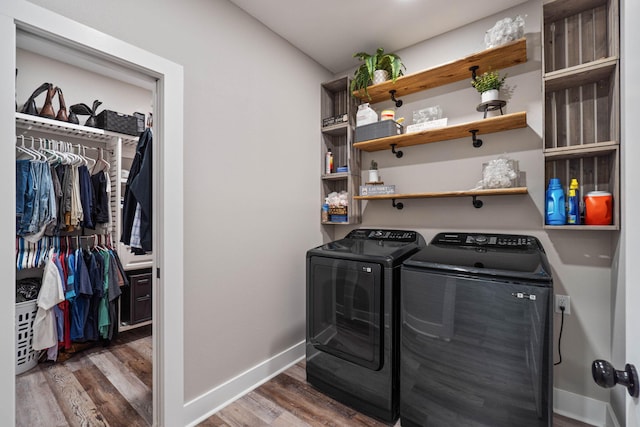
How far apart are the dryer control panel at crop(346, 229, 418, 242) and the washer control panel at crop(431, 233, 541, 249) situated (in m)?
0.18

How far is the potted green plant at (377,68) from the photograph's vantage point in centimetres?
226

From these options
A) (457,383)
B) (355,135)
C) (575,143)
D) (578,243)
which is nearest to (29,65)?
(355,135)

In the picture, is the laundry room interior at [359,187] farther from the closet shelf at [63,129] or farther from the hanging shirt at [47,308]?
the hanging shirt at [47,308]

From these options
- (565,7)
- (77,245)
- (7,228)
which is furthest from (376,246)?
(77,245)

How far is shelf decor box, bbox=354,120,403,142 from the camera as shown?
2.24 m

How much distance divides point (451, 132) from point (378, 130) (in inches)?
21.1

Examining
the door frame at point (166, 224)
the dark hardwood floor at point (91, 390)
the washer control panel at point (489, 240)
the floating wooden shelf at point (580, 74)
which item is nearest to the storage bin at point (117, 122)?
the door frame at point (166, 224)

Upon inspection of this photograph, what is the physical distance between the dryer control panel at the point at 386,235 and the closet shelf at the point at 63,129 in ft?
8.07

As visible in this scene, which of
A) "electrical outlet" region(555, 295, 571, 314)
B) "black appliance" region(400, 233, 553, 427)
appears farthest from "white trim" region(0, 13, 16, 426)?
"electrical outlet" region(555, 295, 571, 314)

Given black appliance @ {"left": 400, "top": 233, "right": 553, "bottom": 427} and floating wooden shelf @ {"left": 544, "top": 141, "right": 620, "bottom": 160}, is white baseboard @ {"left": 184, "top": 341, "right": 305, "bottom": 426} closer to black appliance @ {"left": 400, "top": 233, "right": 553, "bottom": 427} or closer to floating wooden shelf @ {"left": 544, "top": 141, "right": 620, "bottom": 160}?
black appliance @ {"left": 400, "top": 233, "right": 553, "bottom": 427}

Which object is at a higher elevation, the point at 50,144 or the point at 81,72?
the point at 81,72

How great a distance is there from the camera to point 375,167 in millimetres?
2480

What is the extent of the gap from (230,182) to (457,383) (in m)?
1.75

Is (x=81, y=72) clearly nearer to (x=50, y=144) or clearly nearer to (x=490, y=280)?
(x=50, y=144)
